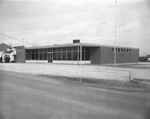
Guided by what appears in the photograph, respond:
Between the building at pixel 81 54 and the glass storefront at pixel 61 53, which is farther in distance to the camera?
the glass storefront at pixel 61 53

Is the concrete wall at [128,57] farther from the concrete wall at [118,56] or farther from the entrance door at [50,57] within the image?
the entrance door at [50,57]

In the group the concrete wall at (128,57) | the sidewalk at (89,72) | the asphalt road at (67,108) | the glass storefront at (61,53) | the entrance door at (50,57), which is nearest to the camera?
the asphalt road at (67,108)

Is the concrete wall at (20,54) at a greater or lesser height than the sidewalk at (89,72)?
greater

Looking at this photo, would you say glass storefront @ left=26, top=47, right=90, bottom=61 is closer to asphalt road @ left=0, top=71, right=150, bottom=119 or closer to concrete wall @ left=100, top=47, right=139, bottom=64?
concrete wall @ left=100, top=47, right=139, bottom=64

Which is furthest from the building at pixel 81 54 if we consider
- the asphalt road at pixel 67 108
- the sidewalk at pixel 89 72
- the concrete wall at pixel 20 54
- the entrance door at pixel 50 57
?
the asphalt road at pixel 67 108

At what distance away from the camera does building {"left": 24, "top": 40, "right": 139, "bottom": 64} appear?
1320 inches

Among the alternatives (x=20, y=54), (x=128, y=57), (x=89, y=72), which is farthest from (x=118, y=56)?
(x=20, y=54)

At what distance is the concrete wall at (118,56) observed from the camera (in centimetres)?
3444

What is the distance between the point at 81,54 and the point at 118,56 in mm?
10188

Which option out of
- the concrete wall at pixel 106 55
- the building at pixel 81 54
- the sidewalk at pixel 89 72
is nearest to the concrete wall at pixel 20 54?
the building at pixel 81 54

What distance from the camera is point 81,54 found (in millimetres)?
31469

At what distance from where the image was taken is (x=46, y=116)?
486cm

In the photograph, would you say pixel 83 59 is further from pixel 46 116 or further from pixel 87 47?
pixel 46 116

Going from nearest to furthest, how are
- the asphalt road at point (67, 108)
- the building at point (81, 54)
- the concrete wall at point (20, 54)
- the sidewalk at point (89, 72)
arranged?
the asphalt road at point (67, 108) < the sidewalk at point (89, 72) < the building at point (81, 54) < the concrete wall at point (20, 54)
